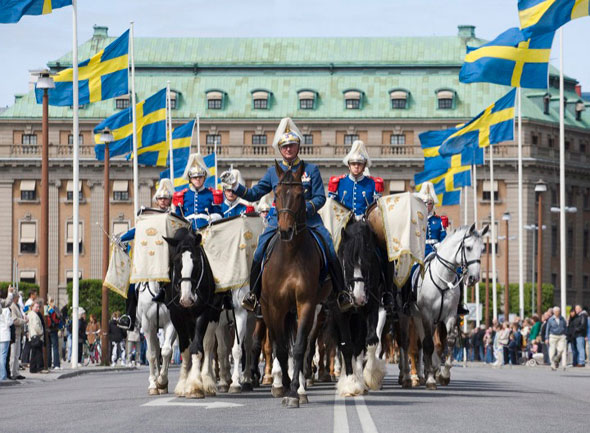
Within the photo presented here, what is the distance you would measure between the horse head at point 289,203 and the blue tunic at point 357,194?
386cm

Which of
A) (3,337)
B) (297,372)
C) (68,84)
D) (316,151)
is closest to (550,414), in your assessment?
(297,372)

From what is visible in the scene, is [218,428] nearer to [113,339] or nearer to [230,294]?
[230,294]

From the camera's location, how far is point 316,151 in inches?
4715

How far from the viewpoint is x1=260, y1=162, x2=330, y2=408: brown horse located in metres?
19.1

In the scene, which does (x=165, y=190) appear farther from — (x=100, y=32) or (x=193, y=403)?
(x=100, y=32)

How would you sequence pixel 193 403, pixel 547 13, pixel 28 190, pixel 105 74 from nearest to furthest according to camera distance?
pixel 193 403, pixel 547 13, pixel 105 74, pixel 28 190

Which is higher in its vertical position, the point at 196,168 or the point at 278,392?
the point at 196,168

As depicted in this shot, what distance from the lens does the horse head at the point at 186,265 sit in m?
21.4

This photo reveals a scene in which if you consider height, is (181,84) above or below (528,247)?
above

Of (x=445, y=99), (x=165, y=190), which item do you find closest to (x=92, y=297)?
(x=445, y=99)

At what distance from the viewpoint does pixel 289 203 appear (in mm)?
18938

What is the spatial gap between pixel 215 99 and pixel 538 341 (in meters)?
63.3

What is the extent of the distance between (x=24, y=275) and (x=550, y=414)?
349 ft

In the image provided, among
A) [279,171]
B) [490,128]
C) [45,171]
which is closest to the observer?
[279,171]
